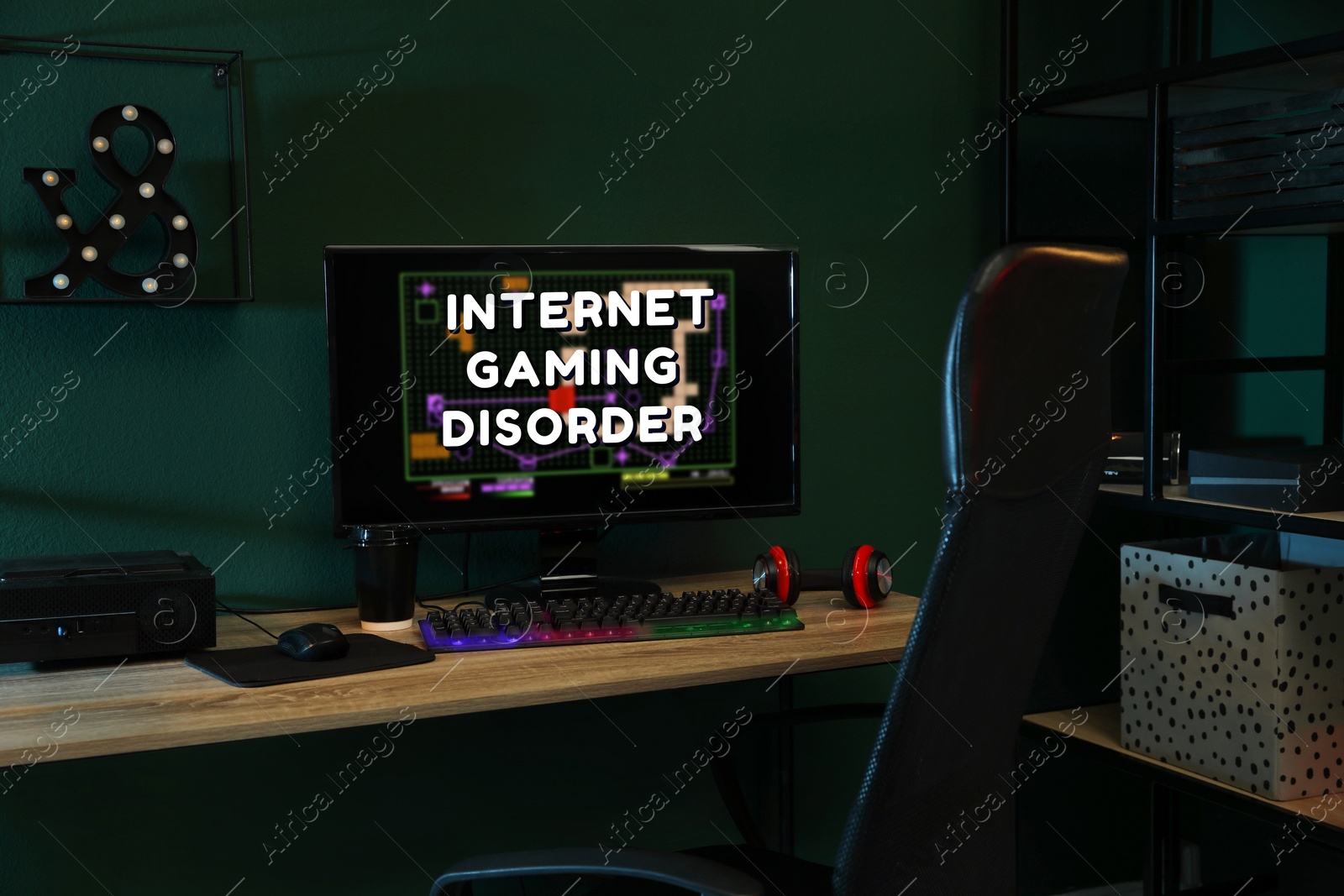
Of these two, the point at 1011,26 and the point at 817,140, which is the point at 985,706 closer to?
the point at 817,140

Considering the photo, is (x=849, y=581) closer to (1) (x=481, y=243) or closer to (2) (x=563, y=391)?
(2) (x=563, y=391)

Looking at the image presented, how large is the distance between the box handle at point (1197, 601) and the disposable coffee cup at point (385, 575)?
1.18 meters

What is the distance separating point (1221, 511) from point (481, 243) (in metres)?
1.28

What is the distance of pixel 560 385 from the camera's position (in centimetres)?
189

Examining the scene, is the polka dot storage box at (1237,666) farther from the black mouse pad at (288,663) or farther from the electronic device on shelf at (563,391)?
the black mouse pad at (288,663)

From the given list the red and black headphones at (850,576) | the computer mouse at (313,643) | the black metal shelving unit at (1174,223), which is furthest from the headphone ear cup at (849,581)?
the computer mouse at (313,643)

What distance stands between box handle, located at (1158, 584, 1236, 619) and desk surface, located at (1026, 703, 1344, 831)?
265 millimetres

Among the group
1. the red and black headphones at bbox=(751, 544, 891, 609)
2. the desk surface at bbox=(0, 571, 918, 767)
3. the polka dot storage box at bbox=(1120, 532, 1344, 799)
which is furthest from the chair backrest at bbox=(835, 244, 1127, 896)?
the polka dot storage box at bbox=(1120, 532, 1344, 799)

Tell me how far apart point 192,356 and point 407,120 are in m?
0.52

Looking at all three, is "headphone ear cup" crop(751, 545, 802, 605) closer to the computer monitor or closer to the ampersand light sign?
the computer monitor

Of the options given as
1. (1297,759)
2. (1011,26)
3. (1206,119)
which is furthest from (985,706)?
(1011,26)

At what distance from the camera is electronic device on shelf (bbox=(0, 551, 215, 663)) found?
4.80 feet

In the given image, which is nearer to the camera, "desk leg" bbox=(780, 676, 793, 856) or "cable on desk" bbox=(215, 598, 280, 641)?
"cable on desk" bbox=(215, 598, 280, 641)

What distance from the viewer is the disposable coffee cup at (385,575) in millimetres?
1716
